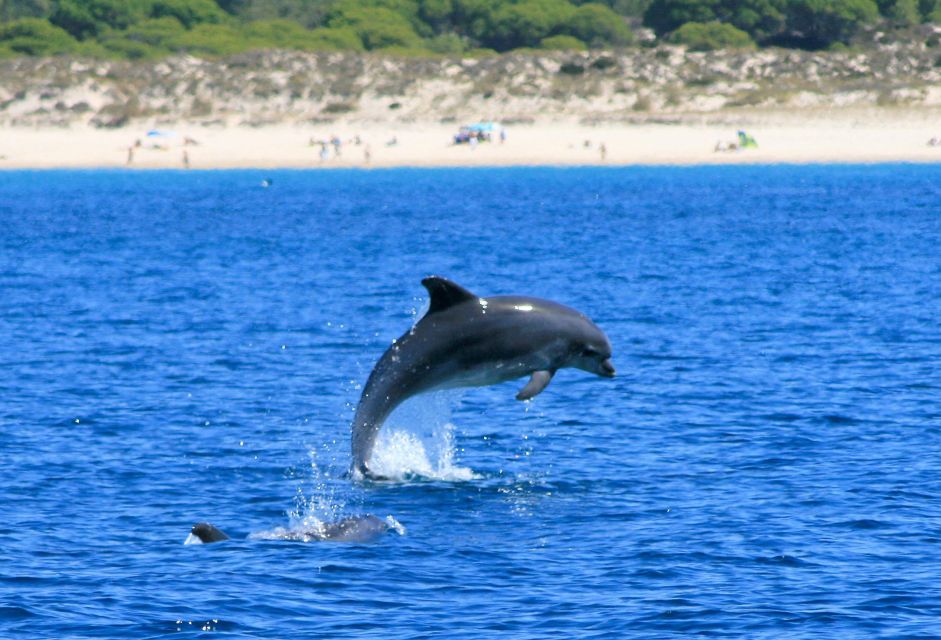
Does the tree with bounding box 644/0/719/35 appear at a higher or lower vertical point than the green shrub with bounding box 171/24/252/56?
higher

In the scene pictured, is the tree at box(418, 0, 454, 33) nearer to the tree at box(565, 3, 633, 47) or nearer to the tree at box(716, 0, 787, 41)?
the tree at box(565, 3, 633, 47)

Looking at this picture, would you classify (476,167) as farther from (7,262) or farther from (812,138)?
(7,262)

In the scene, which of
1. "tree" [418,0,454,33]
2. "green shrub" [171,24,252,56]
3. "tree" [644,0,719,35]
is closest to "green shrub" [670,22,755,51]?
"tree" [644,0,719,35]

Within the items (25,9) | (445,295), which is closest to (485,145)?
(25,9)

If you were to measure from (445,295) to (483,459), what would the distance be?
6048 millimetres

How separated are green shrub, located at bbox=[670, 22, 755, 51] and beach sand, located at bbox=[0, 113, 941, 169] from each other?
17.0 meters

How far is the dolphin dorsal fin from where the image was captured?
68.0ft

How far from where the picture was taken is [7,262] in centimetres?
6494

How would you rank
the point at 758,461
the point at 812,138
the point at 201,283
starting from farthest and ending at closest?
the point at 812,138, the point at 201,283, the point at 758,461

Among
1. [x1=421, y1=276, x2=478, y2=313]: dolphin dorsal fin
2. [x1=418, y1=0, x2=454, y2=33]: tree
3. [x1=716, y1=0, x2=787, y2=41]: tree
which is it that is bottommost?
[x1=421, y1=276, x2=478, y2=313]: dolphin dorsal fin

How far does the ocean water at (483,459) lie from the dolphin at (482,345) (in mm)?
2043

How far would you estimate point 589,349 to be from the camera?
20781 mm

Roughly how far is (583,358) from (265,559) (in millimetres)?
4728

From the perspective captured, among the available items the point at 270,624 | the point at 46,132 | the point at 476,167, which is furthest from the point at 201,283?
the point at 46,132
